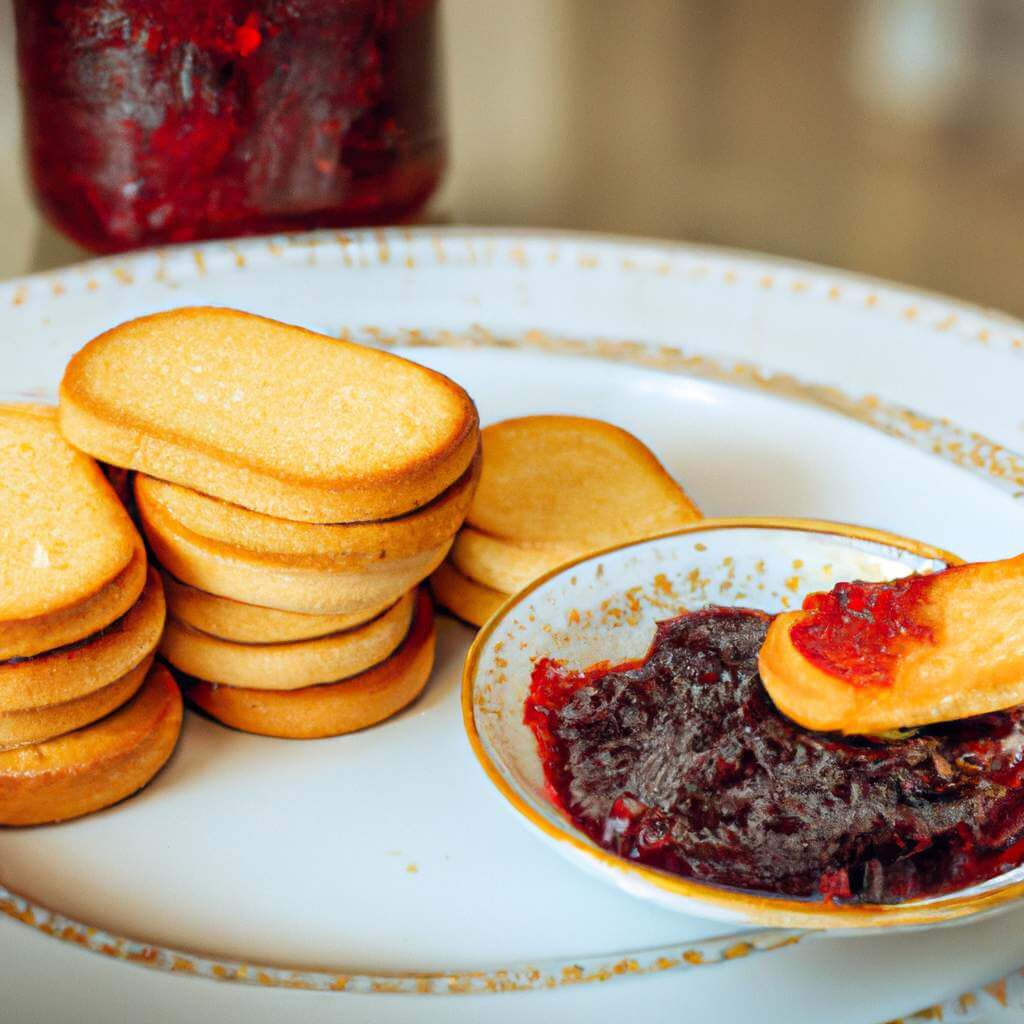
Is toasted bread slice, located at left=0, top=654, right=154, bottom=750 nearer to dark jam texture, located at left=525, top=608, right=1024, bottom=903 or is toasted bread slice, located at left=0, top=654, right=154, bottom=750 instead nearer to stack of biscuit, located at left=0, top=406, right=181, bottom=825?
stack of biscuit, located at left=0, top=406, right=181, bottom=825

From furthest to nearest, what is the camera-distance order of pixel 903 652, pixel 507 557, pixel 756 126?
pixel 756 126 → pixel 507 557 → pixel 903 652

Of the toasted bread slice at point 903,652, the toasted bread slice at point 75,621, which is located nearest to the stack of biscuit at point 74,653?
the toasted bread slice at point 75,621

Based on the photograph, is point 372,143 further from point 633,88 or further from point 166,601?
point 633,88

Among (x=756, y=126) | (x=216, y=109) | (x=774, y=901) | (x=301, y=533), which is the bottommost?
(x=756, y=126)

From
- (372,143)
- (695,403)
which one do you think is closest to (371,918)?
(695,403)

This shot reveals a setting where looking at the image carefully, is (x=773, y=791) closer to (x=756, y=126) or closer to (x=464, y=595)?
(x=464, y=595)

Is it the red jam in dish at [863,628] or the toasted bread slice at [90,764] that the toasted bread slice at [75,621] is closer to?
the toasted bread slice at [90,764]

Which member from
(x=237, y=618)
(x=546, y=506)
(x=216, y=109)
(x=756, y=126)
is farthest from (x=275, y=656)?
(x=756, y=126)
